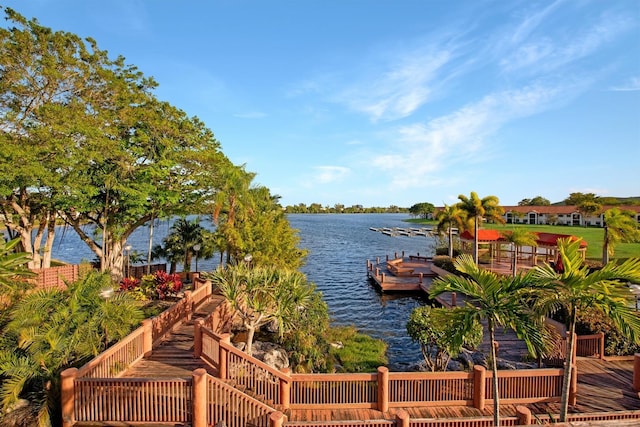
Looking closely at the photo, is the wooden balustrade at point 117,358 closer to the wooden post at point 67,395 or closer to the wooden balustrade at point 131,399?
the wooden post at point 67,395

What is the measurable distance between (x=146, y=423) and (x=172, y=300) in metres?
9.07

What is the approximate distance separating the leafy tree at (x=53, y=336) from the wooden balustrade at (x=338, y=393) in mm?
5305

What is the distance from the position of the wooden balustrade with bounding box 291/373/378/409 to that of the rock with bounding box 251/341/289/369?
3356mm

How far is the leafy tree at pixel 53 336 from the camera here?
301 inches

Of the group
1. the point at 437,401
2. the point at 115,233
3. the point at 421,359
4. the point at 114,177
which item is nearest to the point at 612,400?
the point at 437,401

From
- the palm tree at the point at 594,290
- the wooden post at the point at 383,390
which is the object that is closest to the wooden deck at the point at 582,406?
the wooden post at the point at 383,390

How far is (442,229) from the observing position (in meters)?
34.3

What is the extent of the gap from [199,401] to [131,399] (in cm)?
157

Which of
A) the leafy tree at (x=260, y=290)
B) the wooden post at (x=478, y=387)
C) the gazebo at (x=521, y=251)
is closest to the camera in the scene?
the wooden post at (x=478, y=387)

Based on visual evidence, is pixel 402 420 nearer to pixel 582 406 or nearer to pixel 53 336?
pixel 582 406

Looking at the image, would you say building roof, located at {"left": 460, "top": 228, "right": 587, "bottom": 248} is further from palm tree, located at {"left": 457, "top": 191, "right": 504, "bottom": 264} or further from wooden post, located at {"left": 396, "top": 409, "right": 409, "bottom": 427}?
wooden post, located at {"left": 396, "top": 409, "right": 409, "bottom": 427}

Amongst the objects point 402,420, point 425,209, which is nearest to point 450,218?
point 402,420

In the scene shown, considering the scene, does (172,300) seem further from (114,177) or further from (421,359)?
(421,359)

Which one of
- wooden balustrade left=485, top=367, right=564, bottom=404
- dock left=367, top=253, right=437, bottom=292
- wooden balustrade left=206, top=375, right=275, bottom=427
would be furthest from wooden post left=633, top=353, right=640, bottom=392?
dock left=367, top=253, right=437, bottom=292
